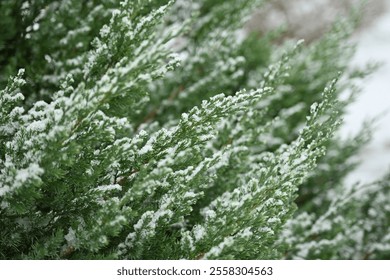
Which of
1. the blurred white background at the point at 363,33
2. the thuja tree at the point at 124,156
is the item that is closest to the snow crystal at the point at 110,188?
→ the thuja tree at the point at 124,156

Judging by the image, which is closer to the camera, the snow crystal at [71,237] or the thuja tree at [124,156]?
the thuja tree at [124,156]

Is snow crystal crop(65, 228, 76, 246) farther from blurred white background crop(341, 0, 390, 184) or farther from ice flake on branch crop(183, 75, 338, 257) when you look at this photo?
blurred white background crop(341, 0, 390, 184)

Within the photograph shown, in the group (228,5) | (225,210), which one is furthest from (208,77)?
(225,210)

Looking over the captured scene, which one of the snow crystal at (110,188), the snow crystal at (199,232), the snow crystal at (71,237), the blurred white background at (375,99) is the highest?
the blurred white background at (375,99)

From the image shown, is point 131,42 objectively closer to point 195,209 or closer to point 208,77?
point 195,209

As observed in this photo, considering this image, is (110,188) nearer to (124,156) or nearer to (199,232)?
(124,156)

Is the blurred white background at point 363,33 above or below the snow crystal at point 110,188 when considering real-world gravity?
above

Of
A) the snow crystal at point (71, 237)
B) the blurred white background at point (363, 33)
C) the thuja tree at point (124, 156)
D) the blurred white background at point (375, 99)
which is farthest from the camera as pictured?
the blurred white background at point (363, 33)

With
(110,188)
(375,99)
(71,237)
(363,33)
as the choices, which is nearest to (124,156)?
(110,188)

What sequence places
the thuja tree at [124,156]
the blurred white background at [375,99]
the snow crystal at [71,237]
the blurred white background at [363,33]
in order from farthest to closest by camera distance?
the blurred white background at [363,33]
the blurred white background at [375,99]
the snow crystal at [71,237]
the thuja tree at [124,156]

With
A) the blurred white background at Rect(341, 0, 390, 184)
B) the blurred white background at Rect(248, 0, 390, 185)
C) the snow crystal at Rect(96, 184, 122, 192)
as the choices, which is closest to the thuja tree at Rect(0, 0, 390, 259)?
the snow crystal at Rect(96, 184, 122, 192)

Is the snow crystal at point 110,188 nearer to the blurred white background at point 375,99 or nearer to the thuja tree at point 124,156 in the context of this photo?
the thuja tree at point 124,156
